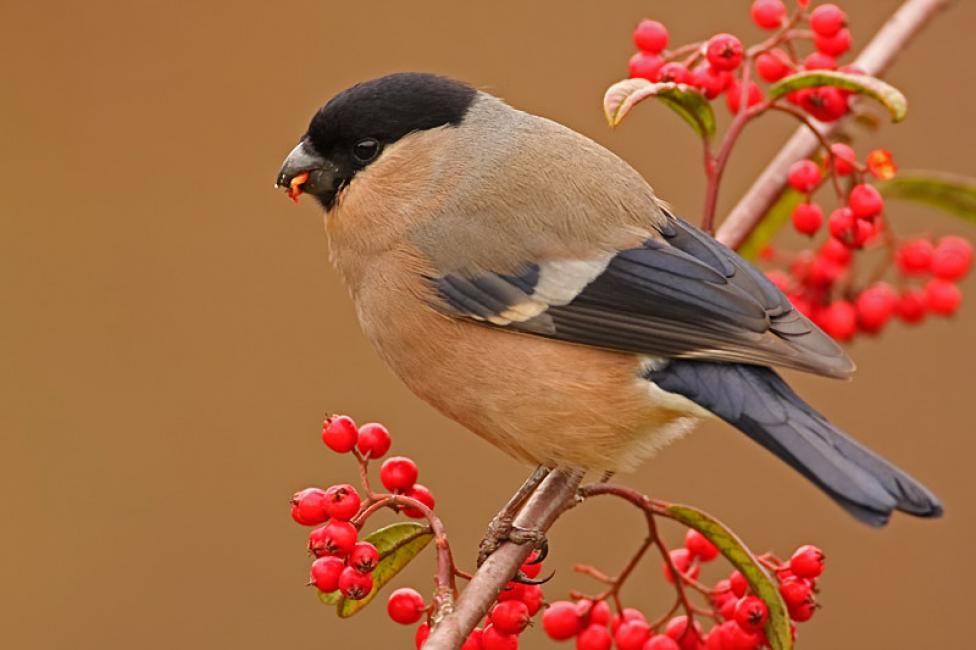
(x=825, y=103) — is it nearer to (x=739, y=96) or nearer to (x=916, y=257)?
(x=739, y=96)

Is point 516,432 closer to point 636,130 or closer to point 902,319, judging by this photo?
point 902,319

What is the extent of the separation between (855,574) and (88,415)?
10.1 ft

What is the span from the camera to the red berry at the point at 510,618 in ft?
7.73

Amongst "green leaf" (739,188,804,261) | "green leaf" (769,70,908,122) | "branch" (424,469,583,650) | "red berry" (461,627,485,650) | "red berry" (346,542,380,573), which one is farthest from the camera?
"green leaf" (739,188,804,261)

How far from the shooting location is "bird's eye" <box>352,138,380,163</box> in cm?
297

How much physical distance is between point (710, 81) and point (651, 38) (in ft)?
0.55

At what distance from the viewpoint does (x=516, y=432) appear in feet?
8.79

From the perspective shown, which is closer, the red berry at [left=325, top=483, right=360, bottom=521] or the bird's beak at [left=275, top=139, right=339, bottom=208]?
the red berry at [left=325, top=483, right=360, bottom=521]

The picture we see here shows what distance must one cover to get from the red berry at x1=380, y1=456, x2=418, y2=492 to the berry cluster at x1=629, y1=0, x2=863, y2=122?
3.39 ft

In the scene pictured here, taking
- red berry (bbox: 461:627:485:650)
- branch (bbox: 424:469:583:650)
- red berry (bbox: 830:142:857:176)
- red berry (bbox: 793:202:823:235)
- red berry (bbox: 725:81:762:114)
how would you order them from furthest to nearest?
red berry (bbox: 725:81:762:114)
red berry (bbox: 793:202:823:235)
red berry (bbox: 830:142:857:176)
red berry (bbox: 461:627:485:650)
branch (bbox: 424:469:583:650)

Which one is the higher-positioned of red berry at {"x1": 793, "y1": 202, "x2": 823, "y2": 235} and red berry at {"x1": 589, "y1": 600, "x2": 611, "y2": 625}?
red berry at {"x1": 793, "y1": 202, "x2": 823, "y2": 235}

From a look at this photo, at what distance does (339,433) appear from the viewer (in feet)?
7.88

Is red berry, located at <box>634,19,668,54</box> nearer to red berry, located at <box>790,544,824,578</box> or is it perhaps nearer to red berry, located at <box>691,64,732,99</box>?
red berry, located at <box>691,64,732,99</box>

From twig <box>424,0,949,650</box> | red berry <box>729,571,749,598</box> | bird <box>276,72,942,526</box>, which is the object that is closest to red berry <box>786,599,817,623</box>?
red berry <box>729,571,749,598</box>
